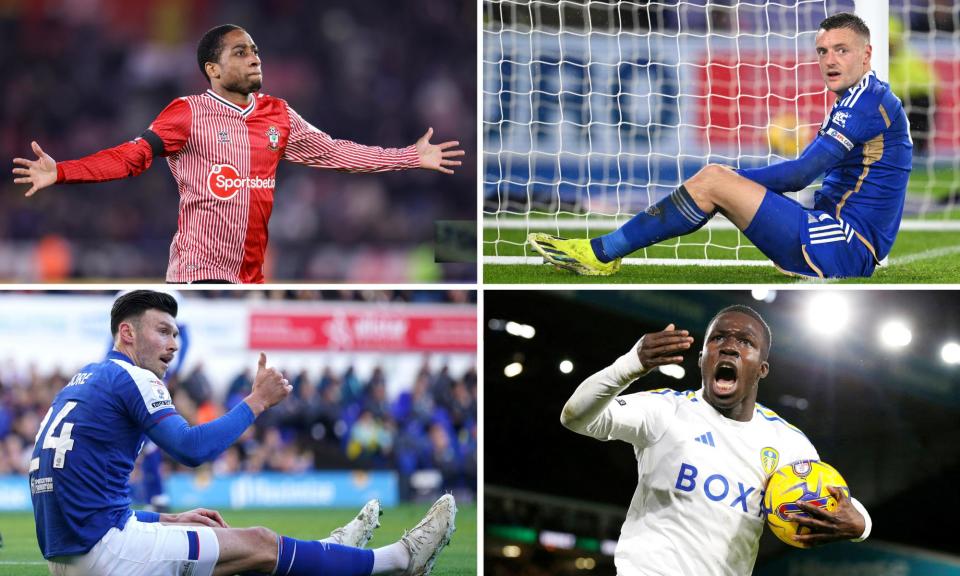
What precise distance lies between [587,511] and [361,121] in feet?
16.2

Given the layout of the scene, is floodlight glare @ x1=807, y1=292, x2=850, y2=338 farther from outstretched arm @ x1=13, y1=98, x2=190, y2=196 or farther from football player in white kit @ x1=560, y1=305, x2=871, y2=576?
outstretched arm @ x1=13, y1=98, x2=190, y2=196

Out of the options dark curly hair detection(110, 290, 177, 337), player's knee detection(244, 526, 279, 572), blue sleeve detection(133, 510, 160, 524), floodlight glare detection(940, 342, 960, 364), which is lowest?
player's knee detection(244, 526, 279, 572)

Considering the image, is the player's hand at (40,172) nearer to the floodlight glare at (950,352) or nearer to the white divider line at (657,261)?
the white divider line at (657,261)

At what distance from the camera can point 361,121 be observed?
9.61m

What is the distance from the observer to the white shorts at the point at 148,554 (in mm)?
3406

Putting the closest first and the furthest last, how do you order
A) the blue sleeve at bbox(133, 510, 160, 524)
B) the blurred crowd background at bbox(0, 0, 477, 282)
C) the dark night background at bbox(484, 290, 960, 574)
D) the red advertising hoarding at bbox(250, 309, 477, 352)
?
the blue sleeve at bbox(133, 510, 160, 524)
the dark night background at bbox(484, 290, 960, 574)
the red advertising hoarding at bbox(250, 309, 477, 352)
the blurred crowd background at bbox(0, 0, 477, 282)

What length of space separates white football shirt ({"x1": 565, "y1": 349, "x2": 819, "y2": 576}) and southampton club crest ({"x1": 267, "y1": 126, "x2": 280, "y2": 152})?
5.79ft

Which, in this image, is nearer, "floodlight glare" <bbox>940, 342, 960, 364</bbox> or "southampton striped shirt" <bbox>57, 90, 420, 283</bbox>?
"southampton striped shirt" <bbox>57, 90, 420, 283</bbox>

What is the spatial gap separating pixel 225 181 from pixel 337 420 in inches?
214

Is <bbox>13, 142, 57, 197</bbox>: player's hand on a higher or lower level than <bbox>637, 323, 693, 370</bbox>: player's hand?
higher

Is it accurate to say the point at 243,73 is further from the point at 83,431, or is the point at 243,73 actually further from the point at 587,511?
the point at 587,511

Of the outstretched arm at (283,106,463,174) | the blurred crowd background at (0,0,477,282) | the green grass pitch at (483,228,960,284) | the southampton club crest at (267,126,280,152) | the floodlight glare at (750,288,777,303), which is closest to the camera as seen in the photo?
the southampton club crest at (267,126,280,152)

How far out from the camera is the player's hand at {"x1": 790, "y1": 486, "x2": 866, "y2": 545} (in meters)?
3.52

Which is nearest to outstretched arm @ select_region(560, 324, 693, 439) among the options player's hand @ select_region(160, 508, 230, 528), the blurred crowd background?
player's hand @ select_region(160, 508, 230, 528)
